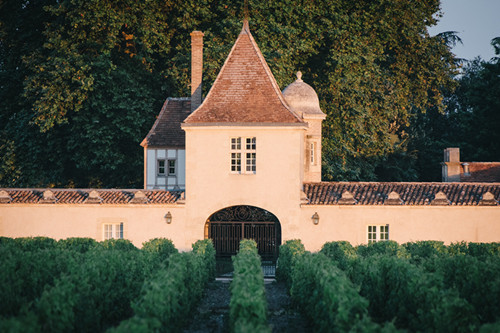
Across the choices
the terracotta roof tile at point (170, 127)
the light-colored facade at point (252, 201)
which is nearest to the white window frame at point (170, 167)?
the terracotta roof tile at point (170, 127)

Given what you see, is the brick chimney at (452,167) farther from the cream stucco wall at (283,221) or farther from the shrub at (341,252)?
the shrub at (341,252)

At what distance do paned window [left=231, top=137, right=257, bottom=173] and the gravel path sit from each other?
16.7ft

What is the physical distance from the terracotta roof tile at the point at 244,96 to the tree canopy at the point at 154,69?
5.83 m

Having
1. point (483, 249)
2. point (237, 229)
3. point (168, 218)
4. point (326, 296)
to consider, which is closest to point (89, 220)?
point (168, 218)

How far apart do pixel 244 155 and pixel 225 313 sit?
8.47m

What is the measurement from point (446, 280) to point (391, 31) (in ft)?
73.2

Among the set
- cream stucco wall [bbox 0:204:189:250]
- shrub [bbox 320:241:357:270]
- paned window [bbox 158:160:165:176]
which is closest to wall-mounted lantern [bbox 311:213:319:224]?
shrub [bbox 320:241:357:270]

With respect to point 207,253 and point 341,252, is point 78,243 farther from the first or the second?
point 341,252

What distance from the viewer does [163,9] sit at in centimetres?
3662

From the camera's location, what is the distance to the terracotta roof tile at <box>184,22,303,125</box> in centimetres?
2584

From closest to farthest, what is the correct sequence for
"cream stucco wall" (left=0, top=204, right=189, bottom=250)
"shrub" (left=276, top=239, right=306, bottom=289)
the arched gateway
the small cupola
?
1. "shrub" (left=276, top=239, right=306, bottom=289)
2. "cream stucco wall" (left=0, top=204, right=189, bottom=250)
3. the arched gateway
4. the small cupola

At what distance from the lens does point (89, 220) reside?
26.8 m

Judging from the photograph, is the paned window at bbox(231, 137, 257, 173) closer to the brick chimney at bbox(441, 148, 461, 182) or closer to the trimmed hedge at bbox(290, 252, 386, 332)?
the trimmed hedge at bbox(290, 252, 386, 332)

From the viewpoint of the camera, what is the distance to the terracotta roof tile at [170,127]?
32.2 m
